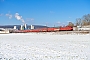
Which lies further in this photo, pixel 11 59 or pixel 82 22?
pixel 82 22

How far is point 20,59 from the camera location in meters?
10.2

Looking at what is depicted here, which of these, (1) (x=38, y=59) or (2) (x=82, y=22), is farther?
(2) (x=82, y=22)

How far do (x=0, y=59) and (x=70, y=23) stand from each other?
140 m

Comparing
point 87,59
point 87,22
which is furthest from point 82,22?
point 87,59

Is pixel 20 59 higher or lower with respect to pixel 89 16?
lower

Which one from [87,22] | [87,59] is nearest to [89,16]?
[87,22]

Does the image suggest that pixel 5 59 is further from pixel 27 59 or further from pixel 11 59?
pixel 27 59

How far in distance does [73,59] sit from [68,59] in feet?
1.08

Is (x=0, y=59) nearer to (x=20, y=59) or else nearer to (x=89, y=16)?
(x=20, y=59)

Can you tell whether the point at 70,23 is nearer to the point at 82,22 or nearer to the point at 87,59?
the point at 82,22

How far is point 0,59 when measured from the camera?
1019 centimetres

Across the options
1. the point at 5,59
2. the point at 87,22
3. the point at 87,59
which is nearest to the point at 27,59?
the point at 5,59

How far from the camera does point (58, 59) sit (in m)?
10.4

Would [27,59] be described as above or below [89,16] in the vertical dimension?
below
